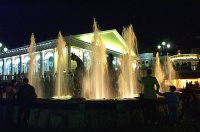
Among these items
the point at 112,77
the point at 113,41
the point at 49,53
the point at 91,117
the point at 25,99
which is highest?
the point at 113,41

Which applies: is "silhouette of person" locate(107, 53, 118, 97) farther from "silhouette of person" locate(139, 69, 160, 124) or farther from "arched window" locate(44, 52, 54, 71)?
"arched window" locate(44, 52, 54, 71)

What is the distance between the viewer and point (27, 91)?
29.4ft

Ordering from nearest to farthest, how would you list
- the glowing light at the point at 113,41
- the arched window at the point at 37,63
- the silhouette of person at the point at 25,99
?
the silhouette of person at the point at 25,99, the arched window at the point at 37,63, the glowing light at the point at 113,41

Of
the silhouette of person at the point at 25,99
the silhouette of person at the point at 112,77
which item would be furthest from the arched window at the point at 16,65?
the silhouette of person at the point at 25,99

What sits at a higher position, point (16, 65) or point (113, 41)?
point (113, 41)

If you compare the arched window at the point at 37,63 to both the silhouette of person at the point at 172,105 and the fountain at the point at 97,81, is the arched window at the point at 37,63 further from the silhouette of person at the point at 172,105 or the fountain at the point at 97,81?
the silhouette of person at the point at 172,105

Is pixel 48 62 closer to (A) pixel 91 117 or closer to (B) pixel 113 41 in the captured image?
(B) pixel 113 41

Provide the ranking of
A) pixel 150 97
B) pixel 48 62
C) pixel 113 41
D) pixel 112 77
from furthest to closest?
1. pixel 113 41
2. pixel 48 62
3. pixel 112 77
4. pixel 150 97

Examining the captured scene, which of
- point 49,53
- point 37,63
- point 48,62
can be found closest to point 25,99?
point 48,62

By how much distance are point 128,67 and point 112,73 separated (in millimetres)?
4981

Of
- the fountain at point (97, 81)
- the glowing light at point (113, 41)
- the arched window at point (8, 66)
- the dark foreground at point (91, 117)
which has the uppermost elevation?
the glowing light at point (113, 41)

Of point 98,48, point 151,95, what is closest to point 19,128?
point 151,95

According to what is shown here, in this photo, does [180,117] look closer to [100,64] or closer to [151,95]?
[151,95]

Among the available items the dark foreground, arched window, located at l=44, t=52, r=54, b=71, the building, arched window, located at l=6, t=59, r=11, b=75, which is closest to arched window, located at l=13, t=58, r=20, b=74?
the building
